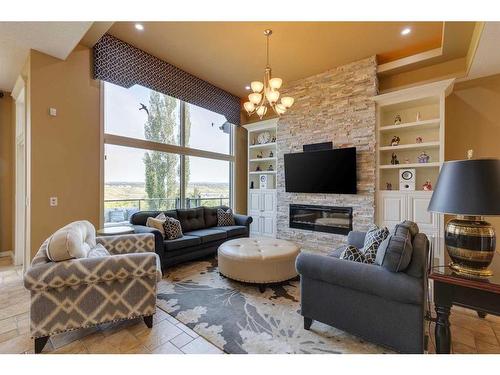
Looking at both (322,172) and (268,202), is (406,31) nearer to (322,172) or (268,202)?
(322,172)

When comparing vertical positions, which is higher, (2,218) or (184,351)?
(2,218)

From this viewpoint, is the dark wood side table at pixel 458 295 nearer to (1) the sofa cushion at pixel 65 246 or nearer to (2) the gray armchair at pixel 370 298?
(2) the gray armchair at pixel 370 298

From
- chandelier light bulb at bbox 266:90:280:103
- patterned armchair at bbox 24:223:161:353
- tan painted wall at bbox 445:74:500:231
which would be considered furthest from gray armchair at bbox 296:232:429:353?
tan painted wall at bbox 445:74:500:231

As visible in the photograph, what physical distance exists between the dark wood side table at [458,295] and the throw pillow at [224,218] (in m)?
3.84

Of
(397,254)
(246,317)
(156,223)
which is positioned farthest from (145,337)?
(397,254)

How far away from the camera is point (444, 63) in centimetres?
398

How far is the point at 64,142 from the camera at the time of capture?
3.38 meters

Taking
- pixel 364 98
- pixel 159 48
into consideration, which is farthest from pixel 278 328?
pixel 159 48

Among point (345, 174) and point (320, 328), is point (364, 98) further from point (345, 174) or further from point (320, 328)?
point (320, 328)

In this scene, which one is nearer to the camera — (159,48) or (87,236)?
(87,236)

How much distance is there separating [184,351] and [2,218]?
15.6 feet

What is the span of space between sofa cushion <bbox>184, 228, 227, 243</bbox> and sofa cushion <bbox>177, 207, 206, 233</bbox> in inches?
4.7
